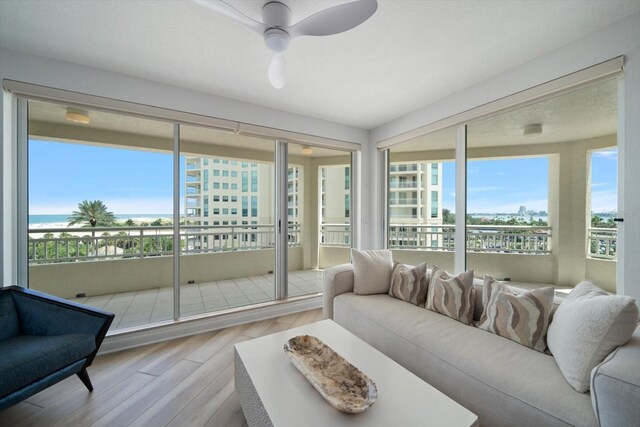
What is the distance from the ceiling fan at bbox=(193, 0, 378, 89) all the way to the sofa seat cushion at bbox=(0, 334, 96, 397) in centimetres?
199

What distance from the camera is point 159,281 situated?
3.90m

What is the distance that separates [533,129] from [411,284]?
1936mm

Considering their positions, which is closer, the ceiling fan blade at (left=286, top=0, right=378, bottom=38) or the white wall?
the ceiling fan blade at (left=286, top=0, right=378, bottom=38)

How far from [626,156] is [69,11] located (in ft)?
11.8

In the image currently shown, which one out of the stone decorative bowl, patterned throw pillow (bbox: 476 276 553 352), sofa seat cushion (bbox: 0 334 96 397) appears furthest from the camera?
patterned throw pillow (bbox: 476 276 553 352)

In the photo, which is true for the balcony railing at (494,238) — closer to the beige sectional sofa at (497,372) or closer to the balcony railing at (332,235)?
the beige sectional sofa at (497,372)

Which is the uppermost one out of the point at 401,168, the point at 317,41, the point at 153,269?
the point at 317,41

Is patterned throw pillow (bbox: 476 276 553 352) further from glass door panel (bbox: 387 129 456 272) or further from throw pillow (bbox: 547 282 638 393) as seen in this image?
glass door panel (bbox: 387 129 456 272)

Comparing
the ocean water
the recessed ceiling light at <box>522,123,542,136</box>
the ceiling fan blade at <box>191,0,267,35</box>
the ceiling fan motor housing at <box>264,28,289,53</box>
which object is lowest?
the ocean water

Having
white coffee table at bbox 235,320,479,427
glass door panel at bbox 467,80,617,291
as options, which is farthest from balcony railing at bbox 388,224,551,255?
white coffee table at bbox 235,320,479,427

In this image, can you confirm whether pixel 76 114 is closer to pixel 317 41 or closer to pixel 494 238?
pixel 317 41

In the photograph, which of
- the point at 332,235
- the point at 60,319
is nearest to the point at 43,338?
the point at 60,319

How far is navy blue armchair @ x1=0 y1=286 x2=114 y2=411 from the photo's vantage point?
51.5 inches

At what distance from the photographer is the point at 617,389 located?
0.88 meters
